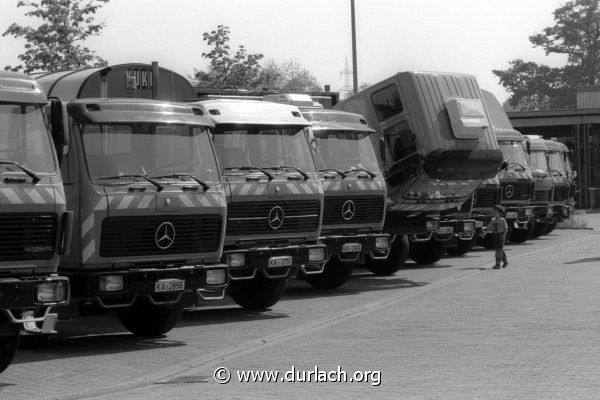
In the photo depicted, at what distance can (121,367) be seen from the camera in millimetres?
12938

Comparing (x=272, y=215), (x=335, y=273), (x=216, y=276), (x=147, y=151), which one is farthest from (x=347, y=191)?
(x=147, y=151)

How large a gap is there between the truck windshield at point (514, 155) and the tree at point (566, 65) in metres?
69.0

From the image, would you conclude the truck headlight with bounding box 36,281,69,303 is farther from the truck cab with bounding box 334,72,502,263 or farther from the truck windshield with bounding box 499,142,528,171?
the truck windshield with bounding box 499,142,528,171

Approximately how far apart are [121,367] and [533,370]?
411 centimetres

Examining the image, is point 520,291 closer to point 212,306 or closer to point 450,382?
point 212,306

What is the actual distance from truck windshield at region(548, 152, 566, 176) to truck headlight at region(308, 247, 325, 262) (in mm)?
20534

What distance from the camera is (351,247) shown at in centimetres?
2044

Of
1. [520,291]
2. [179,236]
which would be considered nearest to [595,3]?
[520,291]

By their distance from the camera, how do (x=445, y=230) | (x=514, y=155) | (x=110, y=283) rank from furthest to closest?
(x=514, y=155)
(x=445, y=230)
(x=110, y=283)

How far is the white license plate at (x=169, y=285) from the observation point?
14117mm

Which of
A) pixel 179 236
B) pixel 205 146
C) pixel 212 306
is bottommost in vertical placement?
pixel 212 306

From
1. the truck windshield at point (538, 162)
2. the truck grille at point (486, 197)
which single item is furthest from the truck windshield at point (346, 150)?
the truck windshield at point (538, 162)

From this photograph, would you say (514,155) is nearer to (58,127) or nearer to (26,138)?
(58,127)

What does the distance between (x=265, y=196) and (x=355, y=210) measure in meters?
3.81
